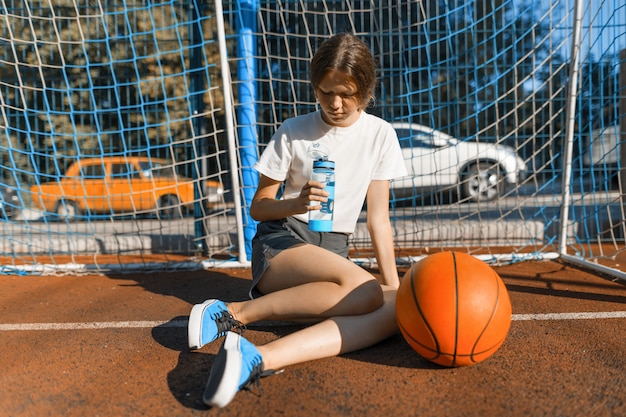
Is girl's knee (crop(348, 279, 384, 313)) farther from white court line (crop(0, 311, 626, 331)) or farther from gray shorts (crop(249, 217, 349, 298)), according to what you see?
white court line (crop(0, 311, 626, 331))

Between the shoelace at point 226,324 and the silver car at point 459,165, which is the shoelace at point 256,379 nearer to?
the shoelace at point 226,324

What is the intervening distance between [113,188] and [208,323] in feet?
15.1

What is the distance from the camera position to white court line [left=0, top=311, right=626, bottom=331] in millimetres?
3283

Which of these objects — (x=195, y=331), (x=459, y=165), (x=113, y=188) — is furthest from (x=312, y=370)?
(x=113, y=188)

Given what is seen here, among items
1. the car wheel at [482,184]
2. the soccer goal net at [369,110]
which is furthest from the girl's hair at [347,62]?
the car wheel at [482,184]

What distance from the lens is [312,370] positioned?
2.51 metres

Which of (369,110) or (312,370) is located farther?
(369,110)

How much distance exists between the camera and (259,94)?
5.78 metres

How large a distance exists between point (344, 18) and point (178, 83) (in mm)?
3429

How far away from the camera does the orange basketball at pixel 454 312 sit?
234 centimetres

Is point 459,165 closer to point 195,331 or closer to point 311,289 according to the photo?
point 311,289

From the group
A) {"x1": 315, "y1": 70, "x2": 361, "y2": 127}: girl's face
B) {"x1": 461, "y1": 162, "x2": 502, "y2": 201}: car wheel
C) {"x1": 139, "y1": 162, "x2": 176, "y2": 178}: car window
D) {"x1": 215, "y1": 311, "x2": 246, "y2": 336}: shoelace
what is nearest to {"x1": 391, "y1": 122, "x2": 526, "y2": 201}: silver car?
{"x1": 461, "y1": 162, "x2": 502, "y2": 201}: car wheel

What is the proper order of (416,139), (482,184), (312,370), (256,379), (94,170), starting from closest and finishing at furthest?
(256,379) < (312,370) < (416,139) < (482,184) < (94,170)

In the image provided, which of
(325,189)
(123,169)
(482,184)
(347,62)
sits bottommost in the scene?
(482,184)
